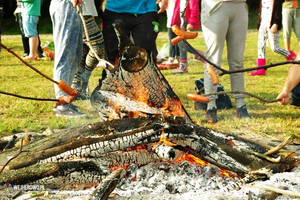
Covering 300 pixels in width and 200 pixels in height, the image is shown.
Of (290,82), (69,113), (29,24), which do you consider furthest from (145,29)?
(29,24)

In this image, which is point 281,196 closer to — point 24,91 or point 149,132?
point 149,132

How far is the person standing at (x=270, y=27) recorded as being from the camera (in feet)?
23.7

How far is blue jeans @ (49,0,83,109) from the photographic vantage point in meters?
4.75

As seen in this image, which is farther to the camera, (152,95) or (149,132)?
(152,95)

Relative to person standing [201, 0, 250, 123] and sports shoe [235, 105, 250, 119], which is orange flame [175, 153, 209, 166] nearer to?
person standing [201, 0, 250, 123]

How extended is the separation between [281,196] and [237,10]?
281 cm

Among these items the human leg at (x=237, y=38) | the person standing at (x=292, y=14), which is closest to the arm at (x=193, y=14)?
the human leg at (x=237, y=38)

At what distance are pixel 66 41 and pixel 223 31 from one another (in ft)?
6.04

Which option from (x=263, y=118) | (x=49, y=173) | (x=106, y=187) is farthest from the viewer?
(x=263, y=118)

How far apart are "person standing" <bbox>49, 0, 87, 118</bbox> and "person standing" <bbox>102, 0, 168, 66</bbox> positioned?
16.8 inches

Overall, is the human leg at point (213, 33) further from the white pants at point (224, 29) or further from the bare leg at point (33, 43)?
the bare leg at point (33, 43)

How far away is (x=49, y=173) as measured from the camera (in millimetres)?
2529

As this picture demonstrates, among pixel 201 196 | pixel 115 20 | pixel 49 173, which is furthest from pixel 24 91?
pixel 201 196

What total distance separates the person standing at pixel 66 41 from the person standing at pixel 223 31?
150cm
